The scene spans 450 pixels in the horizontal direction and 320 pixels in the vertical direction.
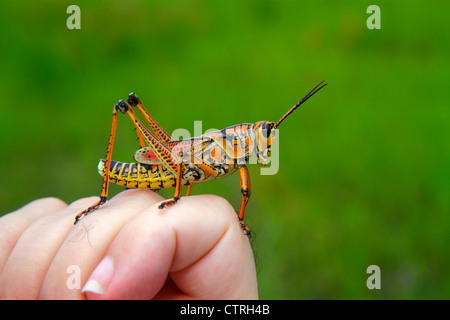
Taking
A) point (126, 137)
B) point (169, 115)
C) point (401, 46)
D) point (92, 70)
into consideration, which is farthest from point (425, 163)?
point (92, 70)

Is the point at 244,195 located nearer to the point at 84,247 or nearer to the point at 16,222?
the point at 84,247

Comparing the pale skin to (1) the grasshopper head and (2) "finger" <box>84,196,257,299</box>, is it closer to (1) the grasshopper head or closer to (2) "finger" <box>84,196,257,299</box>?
(2) "finger" <box>84,196,257,299</box>

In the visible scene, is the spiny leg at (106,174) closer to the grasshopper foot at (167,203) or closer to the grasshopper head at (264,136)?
the grasshopper foot at (167,203)

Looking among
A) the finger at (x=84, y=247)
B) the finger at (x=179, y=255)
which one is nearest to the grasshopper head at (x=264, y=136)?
the finger at (x=179, y=255)

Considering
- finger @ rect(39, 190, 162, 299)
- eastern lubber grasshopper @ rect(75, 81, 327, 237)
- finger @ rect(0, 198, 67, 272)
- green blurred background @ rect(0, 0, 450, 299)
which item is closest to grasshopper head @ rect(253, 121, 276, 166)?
eastern lubber grasshopper @ rect(75, 81, 327, 237)

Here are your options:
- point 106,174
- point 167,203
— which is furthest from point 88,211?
point 167,203

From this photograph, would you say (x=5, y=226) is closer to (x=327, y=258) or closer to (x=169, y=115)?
(x=327, y=258)
